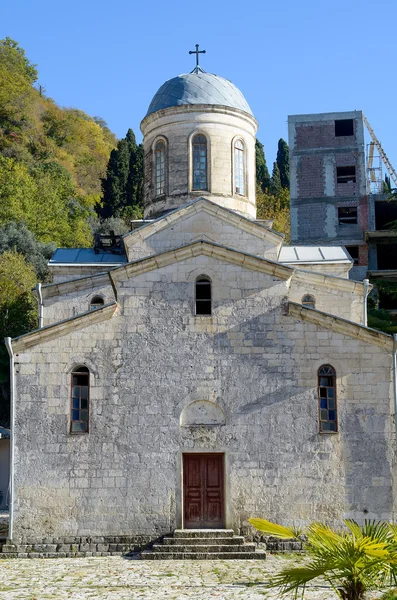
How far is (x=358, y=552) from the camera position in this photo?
8227 millimetres

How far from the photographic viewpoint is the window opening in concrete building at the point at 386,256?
4497cm

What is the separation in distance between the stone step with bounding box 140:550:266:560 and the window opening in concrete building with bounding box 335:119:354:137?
32.7 meters

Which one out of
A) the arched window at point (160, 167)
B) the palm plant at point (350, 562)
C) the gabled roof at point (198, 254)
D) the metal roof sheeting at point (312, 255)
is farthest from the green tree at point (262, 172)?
the palm plant at point (350, 562)

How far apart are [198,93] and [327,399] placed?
9559 millimetres

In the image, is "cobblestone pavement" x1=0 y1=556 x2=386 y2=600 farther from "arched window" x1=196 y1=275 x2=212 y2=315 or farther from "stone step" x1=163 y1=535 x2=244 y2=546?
"arched window" x1=196 y1=275 x2=212 y2=315

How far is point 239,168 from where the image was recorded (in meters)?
21.7

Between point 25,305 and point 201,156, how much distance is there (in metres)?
16.8

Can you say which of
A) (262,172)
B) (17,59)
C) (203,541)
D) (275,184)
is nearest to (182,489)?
(203,541)

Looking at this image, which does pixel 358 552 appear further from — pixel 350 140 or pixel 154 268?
pixel 350 140

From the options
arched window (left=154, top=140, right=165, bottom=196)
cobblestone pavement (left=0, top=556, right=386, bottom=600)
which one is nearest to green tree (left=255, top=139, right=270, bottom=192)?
arched window (left=154, top=140, right=165, bottom=196)

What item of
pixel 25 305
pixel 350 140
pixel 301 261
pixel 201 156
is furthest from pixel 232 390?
pixel 350 140

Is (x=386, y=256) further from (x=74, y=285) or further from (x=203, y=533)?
(x=203, y=533)

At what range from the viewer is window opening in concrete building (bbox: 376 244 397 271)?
44969 mm

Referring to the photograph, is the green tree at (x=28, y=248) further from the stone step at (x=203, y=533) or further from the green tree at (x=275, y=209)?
the stone step at (x=203, y=533)
